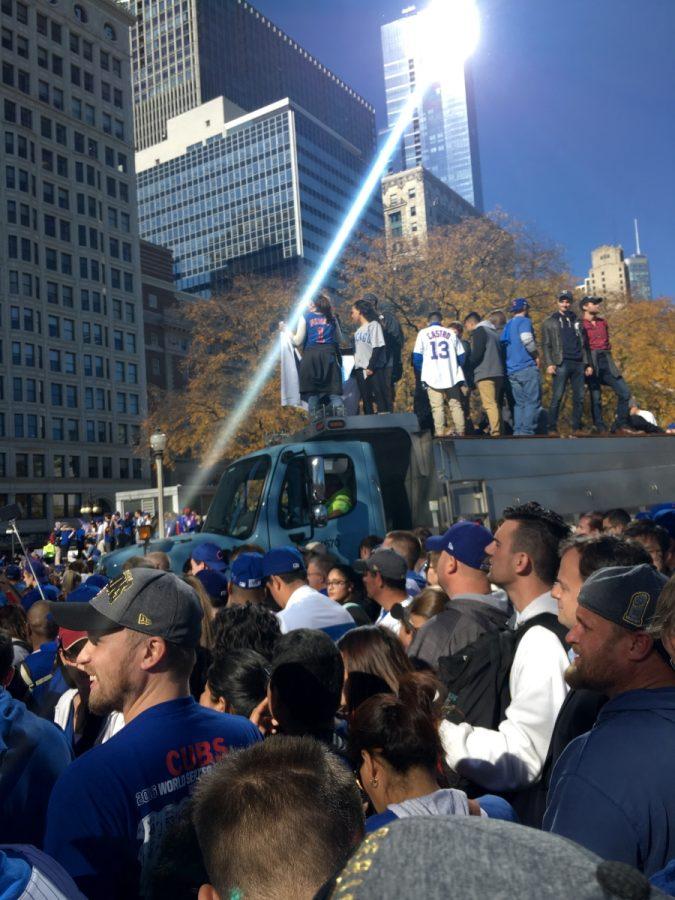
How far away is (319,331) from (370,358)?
3.22 feet

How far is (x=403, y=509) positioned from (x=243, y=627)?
7.57 m

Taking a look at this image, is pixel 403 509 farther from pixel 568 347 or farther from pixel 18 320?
pixel 18 320

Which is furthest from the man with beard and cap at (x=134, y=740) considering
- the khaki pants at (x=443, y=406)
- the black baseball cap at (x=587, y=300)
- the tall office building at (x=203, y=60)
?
the tall office building at (x=203, y=60)

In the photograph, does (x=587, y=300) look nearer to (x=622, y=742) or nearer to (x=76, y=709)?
(x=76, y=709)

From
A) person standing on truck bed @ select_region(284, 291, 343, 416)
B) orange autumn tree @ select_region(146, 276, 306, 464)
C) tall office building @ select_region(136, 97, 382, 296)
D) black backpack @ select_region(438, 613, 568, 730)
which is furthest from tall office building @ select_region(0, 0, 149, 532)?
black backpack @ select_region(438, 613, 568, 730)

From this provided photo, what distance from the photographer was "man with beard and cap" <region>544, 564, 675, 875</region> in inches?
71.8

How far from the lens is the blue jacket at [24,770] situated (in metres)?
2.33

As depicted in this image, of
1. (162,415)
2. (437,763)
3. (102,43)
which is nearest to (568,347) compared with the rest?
(437,763)

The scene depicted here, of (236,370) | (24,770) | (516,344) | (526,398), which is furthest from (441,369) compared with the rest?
(236,370)

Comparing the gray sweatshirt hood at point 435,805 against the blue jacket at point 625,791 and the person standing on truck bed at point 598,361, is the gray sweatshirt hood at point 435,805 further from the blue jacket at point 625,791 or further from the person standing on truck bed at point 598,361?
Result: the person standing on truck bed at point 598,361

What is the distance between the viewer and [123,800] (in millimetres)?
2100

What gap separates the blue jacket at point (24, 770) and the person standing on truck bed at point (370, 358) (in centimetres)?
1059

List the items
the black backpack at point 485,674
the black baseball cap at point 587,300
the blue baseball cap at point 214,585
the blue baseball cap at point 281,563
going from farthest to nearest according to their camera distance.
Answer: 1. the black baseball cap at point 587,300
2. the blue baseball cap at point 214,585
3. the blue baseball cap at point 281,563
4. the black backpack at point 485,674

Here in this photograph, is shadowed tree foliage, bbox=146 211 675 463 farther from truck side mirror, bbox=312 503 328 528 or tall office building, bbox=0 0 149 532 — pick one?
tall office building, bbox=0 0 149 532
